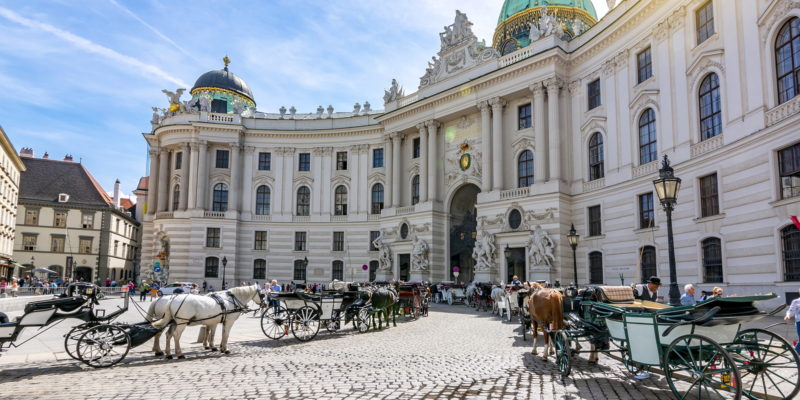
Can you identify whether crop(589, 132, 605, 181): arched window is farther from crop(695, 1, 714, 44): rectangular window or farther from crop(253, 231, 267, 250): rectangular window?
crop(253, 231, 267, 250): rectangular window

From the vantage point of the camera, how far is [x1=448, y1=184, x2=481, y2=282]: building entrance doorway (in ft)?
131

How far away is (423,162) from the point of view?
4256 centimetres

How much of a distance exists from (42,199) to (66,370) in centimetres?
6421

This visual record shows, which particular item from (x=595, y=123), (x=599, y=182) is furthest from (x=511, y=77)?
(x=599, y=182)

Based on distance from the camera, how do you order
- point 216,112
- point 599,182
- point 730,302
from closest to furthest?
point 730,302 < point 599,182 < point 216,112

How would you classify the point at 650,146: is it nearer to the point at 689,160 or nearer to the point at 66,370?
the point at 689,160

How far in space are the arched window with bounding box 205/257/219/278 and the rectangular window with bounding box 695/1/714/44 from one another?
40.1 metres

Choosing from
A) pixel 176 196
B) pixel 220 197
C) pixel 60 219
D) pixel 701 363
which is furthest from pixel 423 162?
pixel 60 219

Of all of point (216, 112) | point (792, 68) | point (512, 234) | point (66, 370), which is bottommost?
point (66, 370)

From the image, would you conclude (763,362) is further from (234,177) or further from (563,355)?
(234,177)

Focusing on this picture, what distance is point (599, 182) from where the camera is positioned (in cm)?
3148

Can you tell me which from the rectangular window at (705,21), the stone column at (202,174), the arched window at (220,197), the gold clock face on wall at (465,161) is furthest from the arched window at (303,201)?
the rectangular window at (705,21)

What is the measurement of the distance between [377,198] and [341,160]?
17.0 feet

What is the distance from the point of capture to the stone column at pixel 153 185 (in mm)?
52625
